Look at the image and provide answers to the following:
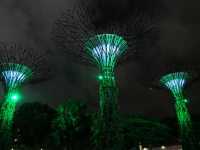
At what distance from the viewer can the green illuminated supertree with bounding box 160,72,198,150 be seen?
26.0m

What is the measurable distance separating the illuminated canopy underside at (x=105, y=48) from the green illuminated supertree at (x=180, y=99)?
9756mm

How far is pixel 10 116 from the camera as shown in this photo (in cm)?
2436

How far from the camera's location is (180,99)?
27.4 meters

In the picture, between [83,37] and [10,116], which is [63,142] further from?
[83,37]

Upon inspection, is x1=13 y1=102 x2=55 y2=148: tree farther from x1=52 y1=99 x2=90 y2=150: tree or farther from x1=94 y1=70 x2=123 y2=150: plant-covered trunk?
x1=94 y1=70 x2=123 y2=150: plant-covered trunk

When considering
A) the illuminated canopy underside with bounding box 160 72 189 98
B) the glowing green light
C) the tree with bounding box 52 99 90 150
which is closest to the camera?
the glowing green light

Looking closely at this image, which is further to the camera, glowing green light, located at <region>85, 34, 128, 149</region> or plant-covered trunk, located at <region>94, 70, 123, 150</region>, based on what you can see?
glowing green light, located at <region>85, 34, 128, 149</region>

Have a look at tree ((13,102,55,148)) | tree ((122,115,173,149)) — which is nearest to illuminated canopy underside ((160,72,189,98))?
tree ((122,115,173,149))

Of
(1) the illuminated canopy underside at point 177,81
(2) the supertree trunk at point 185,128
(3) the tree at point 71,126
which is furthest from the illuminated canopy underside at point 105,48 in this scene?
(3) the tree at point 71,126

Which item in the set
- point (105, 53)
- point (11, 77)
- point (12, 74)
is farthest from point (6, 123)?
point (105, 53)

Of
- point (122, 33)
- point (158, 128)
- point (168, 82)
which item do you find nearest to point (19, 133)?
point (158, 128)

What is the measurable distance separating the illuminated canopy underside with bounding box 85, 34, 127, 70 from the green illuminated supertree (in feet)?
32.0

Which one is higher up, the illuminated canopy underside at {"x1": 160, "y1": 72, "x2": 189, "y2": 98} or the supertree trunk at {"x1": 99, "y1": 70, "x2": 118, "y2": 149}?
the illuminated canopy underside at {"x1": 160, "y1": 72, "x2": 189, "y2": 98}

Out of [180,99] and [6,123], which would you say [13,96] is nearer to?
[6,123]
